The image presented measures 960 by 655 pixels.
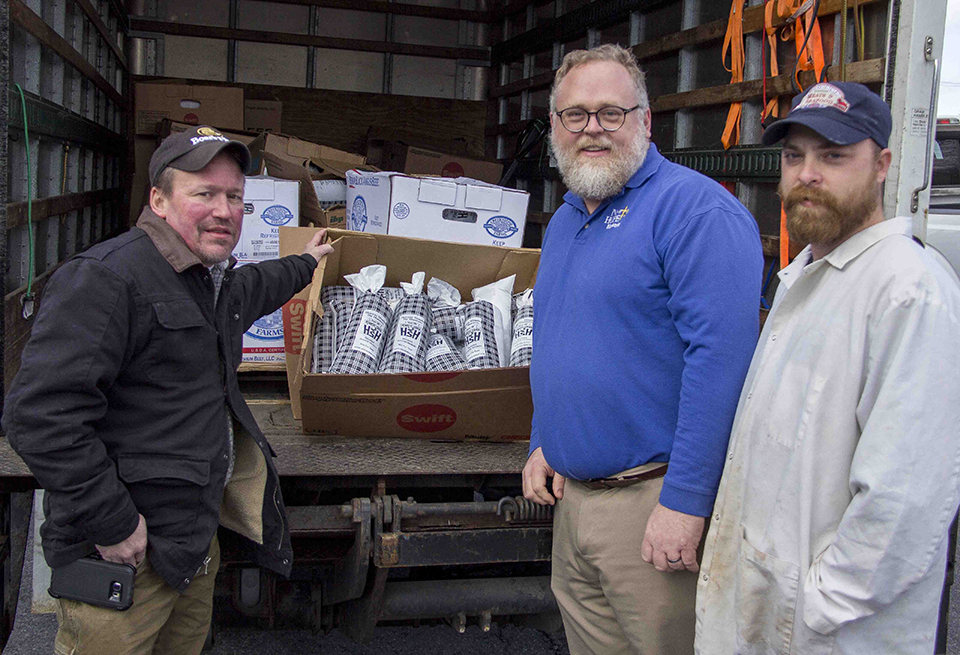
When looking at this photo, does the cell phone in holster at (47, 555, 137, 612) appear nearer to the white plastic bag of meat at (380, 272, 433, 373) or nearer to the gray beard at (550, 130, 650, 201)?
the white plastic bag of meat at (380, 272, 433, 373)

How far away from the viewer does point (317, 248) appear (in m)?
2.93

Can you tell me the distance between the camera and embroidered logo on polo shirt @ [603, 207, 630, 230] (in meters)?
2.10

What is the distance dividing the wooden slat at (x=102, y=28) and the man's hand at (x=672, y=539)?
13.5 feet

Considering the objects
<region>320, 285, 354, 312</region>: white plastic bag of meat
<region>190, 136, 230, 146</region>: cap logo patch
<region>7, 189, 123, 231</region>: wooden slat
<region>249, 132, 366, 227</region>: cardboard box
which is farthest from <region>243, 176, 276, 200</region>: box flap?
<region>190, 136, 230, 146</region>: cap logo patch

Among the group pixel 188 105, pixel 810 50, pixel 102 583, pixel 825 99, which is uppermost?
pixel 188 105

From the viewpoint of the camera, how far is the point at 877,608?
4.95ft

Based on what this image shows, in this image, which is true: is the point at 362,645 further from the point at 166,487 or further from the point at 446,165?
the point at 446,165

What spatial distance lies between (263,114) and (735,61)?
431 cm

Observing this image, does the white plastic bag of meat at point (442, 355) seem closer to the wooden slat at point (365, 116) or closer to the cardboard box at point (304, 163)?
the cardboard box at point (304, 163)

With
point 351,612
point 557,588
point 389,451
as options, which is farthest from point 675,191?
point 351,612

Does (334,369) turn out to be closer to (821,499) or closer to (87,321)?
(87,321)

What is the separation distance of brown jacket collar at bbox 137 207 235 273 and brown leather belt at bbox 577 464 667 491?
1.09m

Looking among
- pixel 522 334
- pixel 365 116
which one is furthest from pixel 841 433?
pixel 365 116

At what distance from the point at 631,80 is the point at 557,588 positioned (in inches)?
52.7
